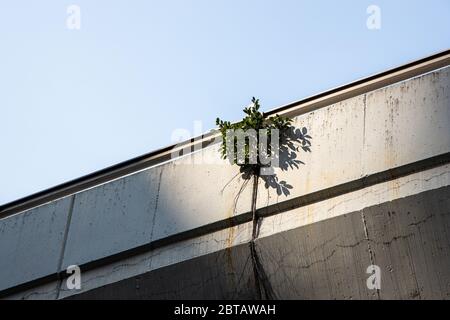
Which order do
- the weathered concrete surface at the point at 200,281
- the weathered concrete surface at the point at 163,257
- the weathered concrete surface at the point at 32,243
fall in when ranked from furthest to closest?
the weathered concrete surface at the point at 32,243 → the weathered concrete surface at the point at 163,257 → the weathered concrete surface at the point at 200,281

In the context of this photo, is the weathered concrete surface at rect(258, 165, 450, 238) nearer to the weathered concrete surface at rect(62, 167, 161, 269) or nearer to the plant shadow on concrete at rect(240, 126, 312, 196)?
the plant shadow on concrete at rect(240, 126, 312, 196)

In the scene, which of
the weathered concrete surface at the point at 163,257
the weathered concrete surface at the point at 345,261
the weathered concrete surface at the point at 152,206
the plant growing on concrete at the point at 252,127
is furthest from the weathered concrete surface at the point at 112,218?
the plant growing on concrete at the point at 252,127

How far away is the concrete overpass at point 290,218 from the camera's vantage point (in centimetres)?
503

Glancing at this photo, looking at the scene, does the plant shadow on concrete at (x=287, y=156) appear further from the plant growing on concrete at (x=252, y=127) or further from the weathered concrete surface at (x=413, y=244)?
the weathered concrete surface at (x=413, y=244)

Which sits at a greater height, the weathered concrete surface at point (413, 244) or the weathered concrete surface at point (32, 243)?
the weathered concrete surface at point (32, 243)

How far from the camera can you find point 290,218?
17.7 feet

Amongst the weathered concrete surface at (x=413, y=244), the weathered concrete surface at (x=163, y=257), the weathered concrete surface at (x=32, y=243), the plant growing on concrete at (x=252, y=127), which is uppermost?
the plant growing on concrete at (x=252, y=127)

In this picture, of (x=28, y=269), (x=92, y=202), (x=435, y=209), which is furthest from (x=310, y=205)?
(x=28, y=269)

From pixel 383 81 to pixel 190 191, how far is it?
5.47ft

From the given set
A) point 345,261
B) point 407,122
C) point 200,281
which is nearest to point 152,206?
point 200,281

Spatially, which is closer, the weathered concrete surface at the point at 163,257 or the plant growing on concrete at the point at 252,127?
the weathered concrete surface at the point at 163,257

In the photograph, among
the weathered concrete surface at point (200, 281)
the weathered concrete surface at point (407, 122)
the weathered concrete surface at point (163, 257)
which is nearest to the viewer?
the weathered concrete surface at point (407, 122)

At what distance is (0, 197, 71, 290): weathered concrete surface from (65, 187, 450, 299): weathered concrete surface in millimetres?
1181

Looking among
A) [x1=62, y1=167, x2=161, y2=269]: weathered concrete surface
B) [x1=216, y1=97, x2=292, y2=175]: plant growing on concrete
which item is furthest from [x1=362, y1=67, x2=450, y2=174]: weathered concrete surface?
[x1=62, y1=167, x2=161, y2=269]: weathered concrete surface
